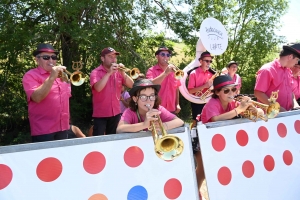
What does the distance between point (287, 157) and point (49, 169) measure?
8.05 ft

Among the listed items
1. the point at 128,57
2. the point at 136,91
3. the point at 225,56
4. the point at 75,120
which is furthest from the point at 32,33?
the point at 225,56

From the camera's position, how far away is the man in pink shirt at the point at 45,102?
3.21 meters

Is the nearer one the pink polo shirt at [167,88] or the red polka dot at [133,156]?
the red polka dot at [133,156]

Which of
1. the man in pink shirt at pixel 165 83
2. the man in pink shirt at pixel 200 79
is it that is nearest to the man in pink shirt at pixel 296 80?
the man in pink shirt at pixel 200 79

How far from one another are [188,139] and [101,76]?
7.29 feet

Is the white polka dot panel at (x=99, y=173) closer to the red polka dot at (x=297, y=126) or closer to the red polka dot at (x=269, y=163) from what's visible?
the red polka dot at (x=269, y=163)

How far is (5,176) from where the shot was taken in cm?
198

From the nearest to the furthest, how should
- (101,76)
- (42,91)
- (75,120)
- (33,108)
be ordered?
1. (42,91)
2. (33,108)
3. (101,76)
4. (75,120)

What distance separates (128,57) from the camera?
6.66 metres

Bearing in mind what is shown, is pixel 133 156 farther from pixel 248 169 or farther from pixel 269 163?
pixel 269 163

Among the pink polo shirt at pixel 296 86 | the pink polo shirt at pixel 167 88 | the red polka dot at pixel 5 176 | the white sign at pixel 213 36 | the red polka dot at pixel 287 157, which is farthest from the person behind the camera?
the white sign at pixel 213 36

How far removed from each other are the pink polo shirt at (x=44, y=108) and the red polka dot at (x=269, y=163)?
7.93 ft

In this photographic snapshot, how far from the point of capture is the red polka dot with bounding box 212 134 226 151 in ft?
8.64

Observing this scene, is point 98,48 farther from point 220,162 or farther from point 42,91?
point 220,162
